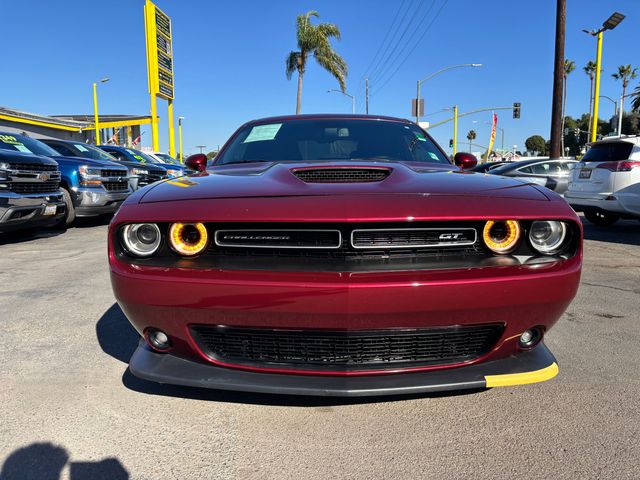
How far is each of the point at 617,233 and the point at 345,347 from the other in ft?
25.9

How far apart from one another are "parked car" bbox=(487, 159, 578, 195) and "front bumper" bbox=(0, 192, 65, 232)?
9419 mm

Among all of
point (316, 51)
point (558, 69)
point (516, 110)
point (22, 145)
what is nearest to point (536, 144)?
point (516, 110)

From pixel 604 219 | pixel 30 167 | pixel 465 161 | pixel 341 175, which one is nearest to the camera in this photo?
pixel 341 175

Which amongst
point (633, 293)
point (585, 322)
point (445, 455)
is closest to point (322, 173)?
point (445, 455)

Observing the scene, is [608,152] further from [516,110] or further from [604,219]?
[516,110]

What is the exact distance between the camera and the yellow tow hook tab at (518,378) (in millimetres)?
1812

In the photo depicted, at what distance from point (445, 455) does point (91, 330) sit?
8.08 feet

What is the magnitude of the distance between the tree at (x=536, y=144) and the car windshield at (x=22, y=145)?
9712 centimetres

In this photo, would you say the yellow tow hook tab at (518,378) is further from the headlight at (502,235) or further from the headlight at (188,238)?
the headlight at (188,238)

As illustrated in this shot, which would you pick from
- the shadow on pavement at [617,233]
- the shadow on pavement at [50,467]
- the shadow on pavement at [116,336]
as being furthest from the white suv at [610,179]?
the shadow on pavement at [50,467]

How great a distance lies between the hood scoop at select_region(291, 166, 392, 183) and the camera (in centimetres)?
212

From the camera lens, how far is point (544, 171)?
11.7 m

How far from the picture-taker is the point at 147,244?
1.94 metres

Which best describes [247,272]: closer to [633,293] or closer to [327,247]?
[327,247]
